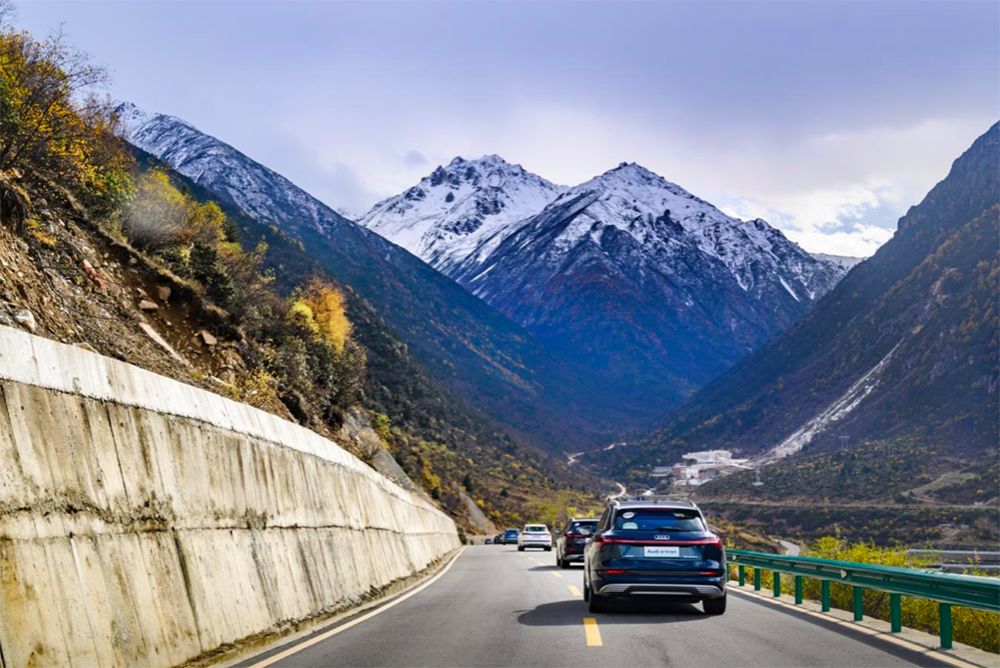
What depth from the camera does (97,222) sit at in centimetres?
2495

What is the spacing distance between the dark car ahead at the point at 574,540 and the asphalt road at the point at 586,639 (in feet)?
37.5

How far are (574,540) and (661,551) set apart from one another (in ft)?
46.8

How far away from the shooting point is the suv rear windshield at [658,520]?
46.5 ft

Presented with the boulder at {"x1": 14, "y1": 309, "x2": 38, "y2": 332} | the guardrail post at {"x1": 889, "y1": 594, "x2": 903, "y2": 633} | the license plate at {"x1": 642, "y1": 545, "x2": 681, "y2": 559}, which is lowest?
the guardrail post at {"x1": 889, "y1": 594, "x2": 903, "y2": 633}

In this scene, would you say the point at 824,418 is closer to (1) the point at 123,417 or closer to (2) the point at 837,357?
(2) the point at 837,357

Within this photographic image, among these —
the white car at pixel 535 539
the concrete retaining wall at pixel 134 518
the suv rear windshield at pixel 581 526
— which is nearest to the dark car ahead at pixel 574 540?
the suv rear windshield at pixel 581 526

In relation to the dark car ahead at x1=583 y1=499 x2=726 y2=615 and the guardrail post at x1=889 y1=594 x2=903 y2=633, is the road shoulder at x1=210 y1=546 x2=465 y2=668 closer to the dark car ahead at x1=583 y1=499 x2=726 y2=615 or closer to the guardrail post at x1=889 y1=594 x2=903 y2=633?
the dark car ahead at x1=583 y1=499 x2=726 y2=615

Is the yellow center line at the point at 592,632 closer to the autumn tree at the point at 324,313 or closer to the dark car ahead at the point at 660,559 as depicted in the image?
the dark car ahead at the point at 660,559

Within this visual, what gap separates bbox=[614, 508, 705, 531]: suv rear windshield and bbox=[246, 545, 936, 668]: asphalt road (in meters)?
1.20

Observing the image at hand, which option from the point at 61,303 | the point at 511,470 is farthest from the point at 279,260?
the point at 61,303

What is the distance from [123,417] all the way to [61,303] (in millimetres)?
10997

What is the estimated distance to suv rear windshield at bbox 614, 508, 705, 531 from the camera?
14.2 m

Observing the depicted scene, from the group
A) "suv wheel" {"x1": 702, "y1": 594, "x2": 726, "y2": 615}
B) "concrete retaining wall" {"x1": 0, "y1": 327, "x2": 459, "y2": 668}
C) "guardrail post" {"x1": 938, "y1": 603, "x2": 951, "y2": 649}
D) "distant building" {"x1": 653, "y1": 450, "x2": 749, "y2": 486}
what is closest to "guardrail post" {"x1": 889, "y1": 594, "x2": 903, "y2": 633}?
"guardrail post" {"x1": 938, "y1": 603, "x2": 951, "y2": 649}

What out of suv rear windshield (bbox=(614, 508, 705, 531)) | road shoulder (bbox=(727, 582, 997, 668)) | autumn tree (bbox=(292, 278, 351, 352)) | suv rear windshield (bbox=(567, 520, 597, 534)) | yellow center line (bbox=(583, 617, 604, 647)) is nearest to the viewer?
road shoulder (bbox=(727, 582, 997, 668))
